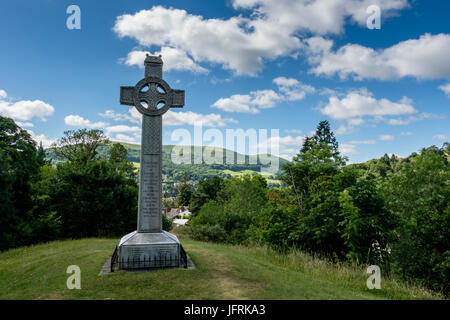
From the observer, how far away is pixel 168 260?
310 inches

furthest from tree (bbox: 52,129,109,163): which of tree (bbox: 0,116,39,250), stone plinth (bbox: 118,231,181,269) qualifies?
stone plinth (bbox: 118,231,181,269)

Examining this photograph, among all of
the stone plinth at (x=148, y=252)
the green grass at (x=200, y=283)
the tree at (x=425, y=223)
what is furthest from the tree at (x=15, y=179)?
the tree at (x=425, y=223)

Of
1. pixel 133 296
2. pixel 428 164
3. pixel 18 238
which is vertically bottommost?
pixel 18 238

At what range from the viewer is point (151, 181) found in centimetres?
868

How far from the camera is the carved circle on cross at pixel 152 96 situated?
9.03 meters

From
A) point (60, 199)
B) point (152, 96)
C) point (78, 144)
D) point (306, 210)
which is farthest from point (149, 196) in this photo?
point (78, 144)

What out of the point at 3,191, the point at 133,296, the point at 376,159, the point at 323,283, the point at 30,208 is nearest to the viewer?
the point at 133,296

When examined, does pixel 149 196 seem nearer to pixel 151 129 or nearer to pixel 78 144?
pixel 151 129

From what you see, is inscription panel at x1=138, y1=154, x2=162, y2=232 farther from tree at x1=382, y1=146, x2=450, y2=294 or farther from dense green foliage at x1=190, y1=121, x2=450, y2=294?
tree at x1=382, y1=146, x2=450, y2=294

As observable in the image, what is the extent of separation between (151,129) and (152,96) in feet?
3.79

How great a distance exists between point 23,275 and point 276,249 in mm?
9909

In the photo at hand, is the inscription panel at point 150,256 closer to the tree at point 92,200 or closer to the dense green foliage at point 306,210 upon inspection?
the dense green foliage at point 306,210
